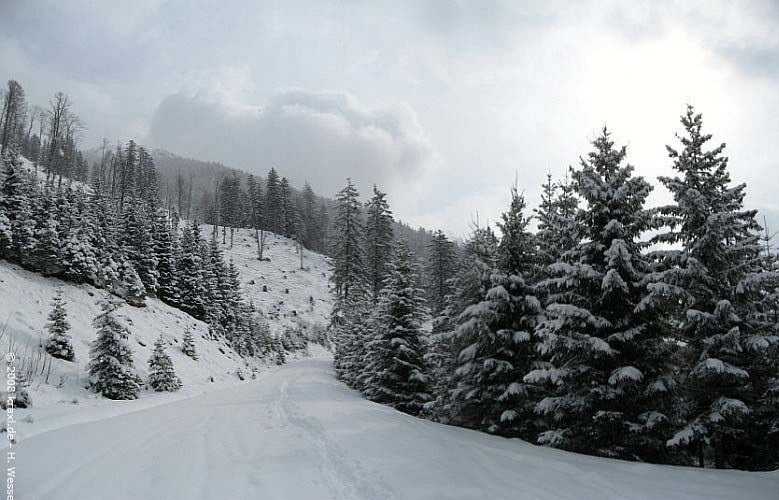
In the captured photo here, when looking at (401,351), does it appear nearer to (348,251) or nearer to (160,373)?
(160,373)

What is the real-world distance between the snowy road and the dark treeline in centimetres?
227

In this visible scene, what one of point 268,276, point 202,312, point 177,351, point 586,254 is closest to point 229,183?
point 268,276

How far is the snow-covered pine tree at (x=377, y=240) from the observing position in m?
39.2

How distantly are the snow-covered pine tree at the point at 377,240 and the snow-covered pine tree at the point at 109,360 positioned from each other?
24.5 m

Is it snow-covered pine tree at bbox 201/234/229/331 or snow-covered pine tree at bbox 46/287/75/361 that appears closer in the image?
snow-covered pine tree at bbox 46/287/75/361

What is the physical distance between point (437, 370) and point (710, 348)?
977cm

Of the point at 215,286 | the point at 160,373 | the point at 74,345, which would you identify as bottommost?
the point at 160,373

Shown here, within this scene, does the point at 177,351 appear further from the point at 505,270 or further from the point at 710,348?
the point at 710,348

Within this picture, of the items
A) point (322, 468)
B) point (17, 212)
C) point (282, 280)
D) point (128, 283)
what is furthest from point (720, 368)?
point (282, 280)

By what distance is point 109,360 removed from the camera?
1452 cm

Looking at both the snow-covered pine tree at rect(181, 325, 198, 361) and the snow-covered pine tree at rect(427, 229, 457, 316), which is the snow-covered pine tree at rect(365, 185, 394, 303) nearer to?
the snow-covered pine tree at rect(427, 229, 457, 316)

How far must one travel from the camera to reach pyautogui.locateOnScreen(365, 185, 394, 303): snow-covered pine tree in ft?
129

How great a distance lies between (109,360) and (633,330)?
55.1 feet

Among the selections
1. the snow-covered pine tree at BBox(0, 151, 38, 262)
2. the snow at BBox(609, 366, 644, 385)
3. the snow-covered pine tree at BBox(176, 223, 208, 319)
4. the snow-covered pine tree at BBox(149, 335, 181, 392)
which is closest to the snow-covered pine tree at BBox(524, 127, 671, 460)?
the snow at BBox(609, 366, 644, 385)
